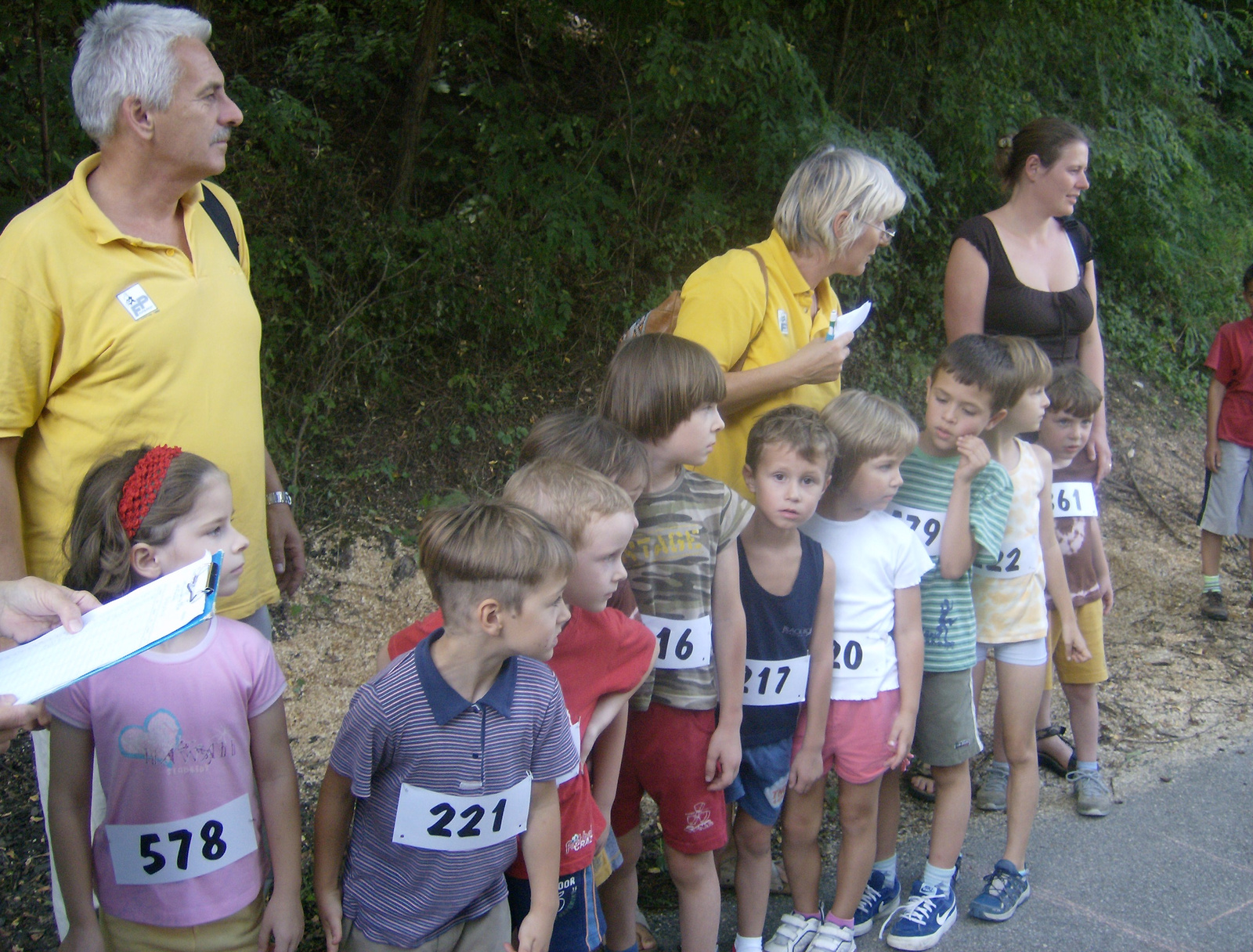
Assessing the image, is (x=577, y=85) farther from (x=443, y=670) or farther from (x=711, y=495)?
(x=443, y=670)

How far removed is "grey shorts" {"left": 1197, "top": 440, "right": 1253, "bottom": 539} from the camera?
18.9ft

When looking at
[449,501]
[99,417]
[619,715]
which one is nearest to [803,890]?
[619,715]

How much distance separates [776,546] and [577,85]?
4.31 m

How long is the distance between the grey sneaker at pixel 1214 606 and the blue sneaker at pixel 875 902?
3.36m

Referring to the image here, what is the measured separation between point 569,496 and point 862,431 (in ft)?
3.21

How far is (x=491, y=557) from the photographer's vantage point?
6.24ft

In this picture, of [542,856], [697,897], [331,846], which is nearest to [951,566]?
[697,897]

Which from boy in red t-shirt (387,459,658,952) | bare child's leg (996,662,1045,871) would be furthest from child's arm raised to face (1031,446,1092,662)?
boy in red t-shirt (387,459,658,952)

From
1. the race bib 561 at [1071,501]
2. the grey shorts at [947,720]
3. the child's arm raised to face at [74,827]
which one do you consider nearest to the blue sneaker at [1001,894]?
the grey shorts at [947,720]

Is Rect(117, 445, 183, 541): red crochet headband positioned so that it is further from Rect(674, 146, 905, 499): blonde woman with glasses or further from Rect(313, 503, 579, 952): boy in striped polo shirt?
Rect(674, 146, 905, 499): blonde woman with glasses

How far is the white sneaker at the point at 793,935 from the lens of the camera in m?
2.75

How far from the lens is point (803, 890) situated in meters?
2.82

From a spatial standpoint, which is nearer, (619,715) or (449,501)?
(619,715)

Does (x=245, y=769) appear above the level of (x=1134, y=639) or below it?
above
